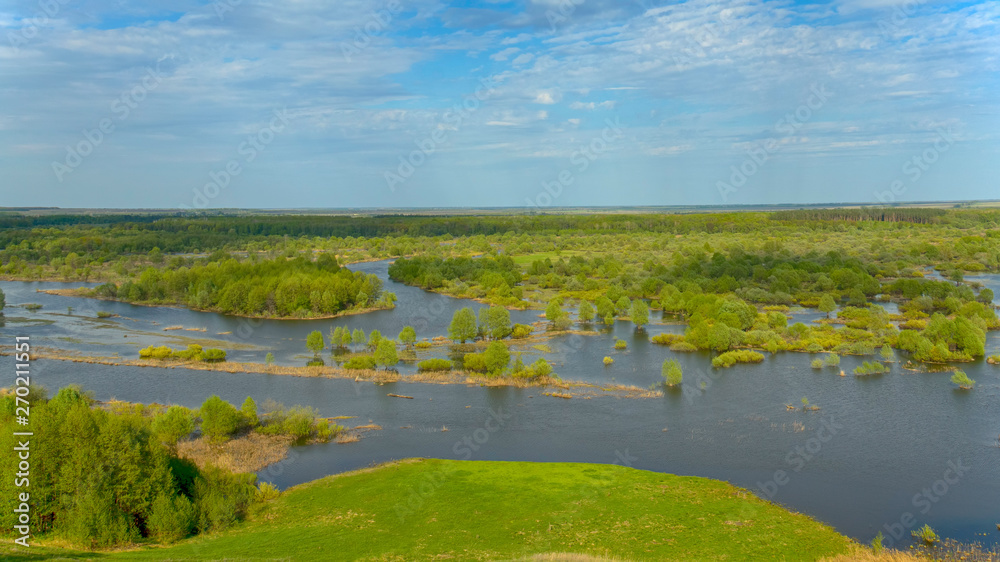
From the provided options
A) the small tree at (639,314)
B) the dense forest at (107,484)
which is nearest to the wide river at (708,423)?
the dense forest at (107,484)

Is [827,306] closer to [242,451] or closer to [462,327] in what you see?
[462,327]

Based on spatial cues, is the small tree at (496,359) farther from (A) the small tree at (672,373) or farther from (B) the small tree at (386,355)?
(A) the small tree at (672,373)

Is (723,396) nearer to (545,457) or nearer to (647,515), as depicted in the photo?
(545,457)

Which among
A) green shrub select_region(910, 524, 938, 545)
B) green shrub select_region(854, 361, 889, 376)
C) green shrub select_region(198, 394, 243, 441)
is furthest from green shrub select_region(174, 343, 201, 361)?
green shrub select_region(854, 361, 889, 376)

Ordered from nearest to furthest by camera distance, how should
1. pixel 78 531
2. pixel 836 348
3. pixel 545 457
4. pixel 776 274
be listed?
pixel 78 531, pixel 545 457, pixel 836 348, pixel 776 274

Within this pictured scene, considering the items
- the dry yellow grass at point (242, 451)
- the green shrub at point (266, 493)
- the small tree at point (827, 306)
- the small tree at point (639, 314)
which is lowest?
the dry yellow grass at point (242, 451)

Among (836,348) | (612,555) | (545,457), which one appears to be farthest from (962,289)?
(612,555)

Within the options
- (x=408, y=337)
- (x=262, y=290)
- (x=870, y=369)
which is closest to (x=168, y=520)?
(x=408, y=337)

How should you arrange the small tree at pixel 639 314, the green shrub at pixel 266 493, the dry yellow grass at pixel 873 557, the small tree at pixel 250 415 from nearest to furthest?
the dry yellow grass at pixel 873 557 < the green shrub at pixel 266 493 < the small tree at pixel 250 415 < the small tree at pixel 639 314
